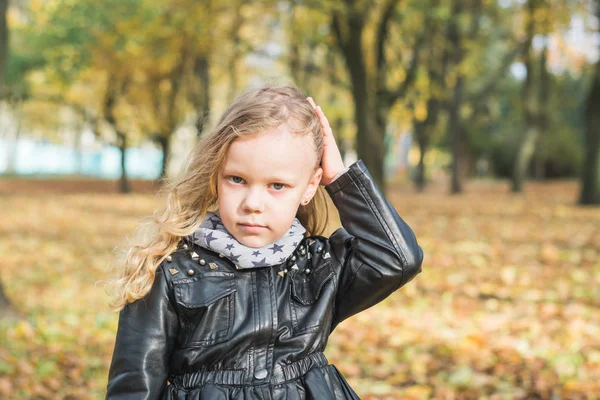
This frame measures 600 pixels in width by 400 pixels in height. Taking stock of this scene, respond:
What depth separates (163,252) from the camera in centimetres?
183

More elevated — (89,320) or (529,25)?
(529,25)

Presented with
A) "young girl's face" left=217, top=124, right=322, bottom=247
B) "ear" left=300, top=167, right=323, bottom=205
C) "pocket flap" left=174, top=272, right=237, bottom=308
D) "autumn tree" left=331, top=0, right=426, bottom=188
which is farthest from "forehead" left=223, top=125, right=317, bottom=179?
"autumn tree" left=331, top=0, right=426, bottom=188

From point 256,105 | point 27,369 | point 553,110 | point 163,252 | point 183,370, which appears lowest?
point 27,369

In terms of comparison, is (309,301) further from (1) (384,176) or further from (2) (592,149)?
(2) (592,149)

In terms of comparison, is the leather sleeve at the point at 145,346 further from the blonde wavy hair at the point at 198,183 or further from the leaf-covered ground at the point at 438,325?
the leaf-covered ground at the point at 438,325

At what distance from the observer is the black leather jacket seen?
5.67ft

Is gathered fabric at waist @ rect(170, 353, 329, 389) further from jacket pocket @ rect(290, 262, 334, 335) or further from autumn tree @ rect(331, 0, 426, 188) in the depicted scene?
autumn tree @ rect(331, 0, 426, 188)

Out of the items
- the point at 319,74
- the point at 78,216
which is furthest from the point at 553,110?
the point at 78,216

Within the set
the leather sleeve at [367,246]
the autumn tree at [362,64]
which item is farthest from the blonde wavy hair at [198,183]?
the autumn tree at [362,64]

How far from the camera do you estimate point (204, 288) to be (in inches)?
69.9

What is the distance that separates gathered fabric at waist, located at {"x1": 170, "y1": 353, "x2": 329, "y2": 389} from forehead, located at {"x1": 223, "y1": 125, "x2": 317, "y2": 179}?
0.52 metres

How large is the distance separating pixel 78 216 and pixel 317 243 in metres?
13.9

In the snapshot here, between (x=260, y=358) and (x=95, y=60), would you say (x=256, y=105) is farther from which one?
(x=95, y=60)

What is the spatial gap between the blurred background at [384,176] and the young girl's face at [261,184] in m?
0.33
